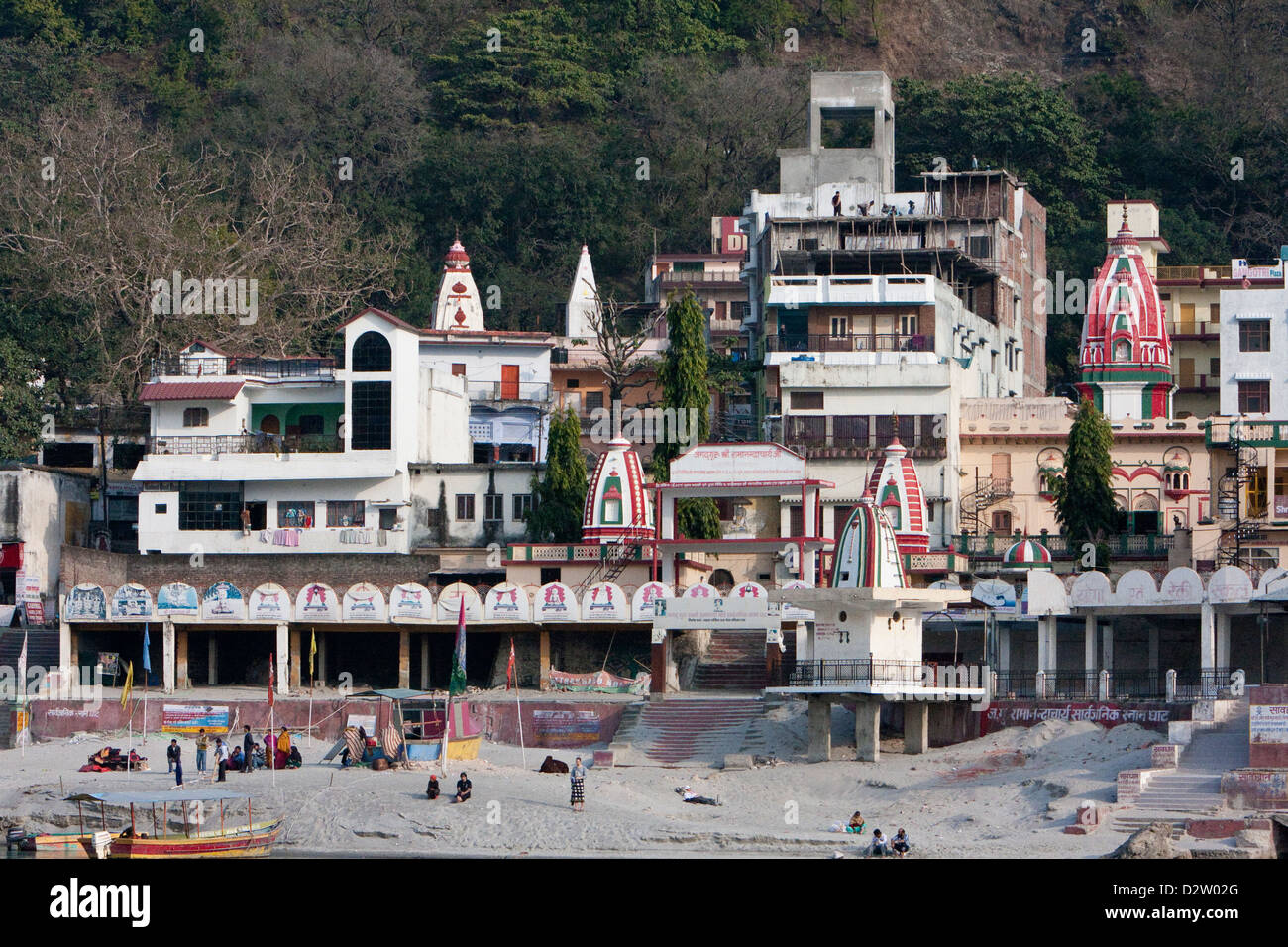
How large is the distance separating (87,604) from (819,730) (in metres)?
23.0

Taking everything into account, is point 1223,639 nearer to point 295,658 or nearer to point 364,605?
point 364,605

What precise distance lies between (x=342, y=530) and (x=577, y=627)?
32.3ft

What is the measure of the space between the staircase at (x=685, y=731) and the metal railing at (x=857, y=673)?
3.02 meters

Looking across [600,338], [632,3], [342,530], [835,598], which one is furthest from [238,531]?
[632,3]

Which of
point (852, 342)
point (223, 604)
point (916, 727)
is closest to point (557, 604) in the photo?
point (223, 604)

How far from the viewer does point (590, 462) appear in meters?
81.3

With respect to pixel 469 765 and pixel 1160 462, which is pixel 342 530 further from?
pixel 1160 462

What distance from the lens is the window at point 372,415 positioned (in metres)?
74.2

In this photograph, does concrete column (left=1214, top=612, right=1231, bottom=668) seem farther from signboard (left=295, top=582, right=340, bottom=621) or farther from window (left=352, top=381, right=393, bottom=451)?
window (left=352, top=381, right=393, bottom=451)

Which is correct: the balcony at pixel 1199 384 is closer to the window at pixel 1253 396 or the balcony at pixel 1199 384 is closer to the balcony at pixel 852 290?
the window at pixel 1253 396

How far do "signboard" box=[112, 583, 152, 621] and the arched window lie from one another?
35.2 ft

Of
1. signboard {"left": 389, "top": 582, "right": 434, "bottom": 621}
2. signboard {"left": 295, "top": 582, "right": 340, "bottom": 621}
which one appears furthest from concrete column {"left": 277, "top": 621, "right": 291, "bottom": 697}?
signboard {"left": 389, "top": 582, "right": 434, "bottom": 621}

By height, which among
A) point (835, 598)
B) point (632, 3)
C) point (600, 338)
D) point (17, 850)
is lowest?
point (17, 850)

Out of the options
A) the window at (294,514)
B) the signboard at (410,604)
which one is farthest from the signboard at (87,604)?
the window at (294,514)
